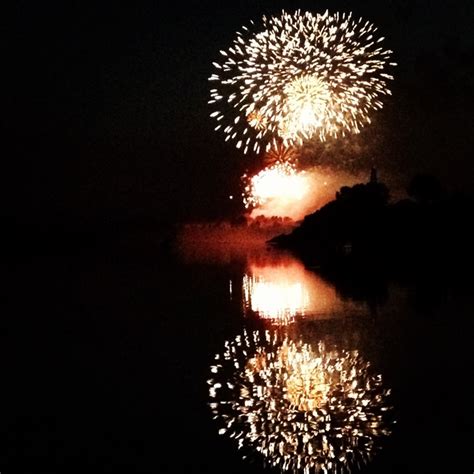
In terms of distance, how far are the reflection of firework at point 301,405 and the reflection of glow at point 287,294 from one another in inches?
330

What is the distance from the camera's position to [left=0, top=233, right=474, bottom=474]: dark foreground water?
57.0 feet

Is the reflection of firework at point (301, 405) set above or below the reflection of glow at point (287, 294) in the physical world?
below

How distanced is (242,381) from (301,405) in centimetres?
316

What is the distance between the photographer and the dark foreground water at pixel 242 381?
17359mm

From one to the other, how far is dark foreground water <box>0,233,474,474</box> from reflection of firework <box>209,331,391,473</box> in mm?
53

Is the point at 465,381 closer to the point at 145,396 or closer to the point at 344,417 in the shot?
the point at 344,417

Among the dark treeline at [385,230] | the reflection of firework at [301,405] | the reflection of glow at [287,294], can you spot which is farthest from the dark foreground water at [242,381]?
the dark treeline at [385,230]

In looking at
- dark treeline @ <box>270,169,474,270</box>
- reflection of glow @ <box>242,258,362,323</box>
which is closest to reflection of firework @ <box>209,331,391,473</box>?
reflection of glow @ <box>242,258,362,323</box>

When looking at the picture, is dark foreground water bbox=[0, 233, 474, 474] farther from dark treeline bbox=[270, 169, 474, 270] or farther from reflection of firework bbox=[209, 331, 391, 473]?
dark treeline bbox=[270, 169, 474, 270]

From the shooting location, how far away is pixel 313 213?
8256 centimetres

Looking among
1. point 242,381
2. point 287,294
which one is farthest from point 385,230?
point 242,381

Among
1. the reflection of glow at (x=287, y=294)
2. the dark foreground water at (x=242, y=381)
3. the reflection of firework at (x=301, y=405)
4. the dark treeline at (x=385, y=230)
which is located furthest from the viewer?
the dark treeline at (x=385, y=230)

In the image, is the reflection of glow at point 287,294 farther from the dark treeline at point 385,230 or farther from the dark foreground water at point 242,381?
the dark treeline at point 385,230

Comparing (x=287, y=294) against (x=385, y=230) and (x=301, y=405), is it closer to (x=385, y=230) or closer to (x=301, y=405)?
(x=301, y=405)
